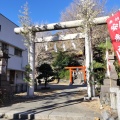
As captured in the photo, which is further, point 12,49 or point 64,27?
point 12,49

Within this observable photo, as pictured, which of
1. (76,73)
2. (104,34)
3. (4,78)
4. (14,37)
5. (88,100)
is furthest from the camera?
(76,73)

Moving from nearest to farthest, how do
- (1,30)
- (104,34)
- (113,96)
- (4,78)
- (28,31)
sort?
1. (113,96)
2. (4,78)
3. (28,31)
4. (1,30)
5. (104,34)

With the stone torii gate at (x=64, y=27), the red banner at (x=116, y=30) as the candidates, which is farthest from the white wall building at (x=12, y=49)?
the red banner at (x=116, y=30)

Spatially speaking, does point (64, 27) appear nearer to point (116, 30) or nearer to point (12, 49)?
point (116, 30)

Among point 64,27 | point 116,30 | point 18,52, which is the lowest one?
point 116,30

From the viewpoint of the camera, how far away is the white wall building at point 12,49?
20.8 meters

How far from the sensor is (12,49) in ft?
74.3

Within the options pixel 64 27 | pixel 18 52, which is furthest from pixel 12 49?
pixel 64 27

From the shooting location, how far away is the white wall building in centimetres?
2079

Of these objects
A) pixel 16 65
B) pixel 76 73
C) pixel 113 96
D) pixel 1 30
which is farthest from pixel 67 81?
pixel 113 96

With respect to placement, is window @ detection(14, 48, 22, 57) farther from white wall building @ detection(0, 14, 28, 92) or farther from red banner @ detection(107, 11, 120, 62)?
red banner @ detection(107, 11, 120, 62)

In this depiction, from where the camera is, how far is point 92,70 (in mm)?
12773

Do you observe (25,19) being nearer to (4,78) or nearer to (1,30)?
(4,78)

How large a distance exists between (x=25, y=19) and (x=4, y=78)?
437 cm
